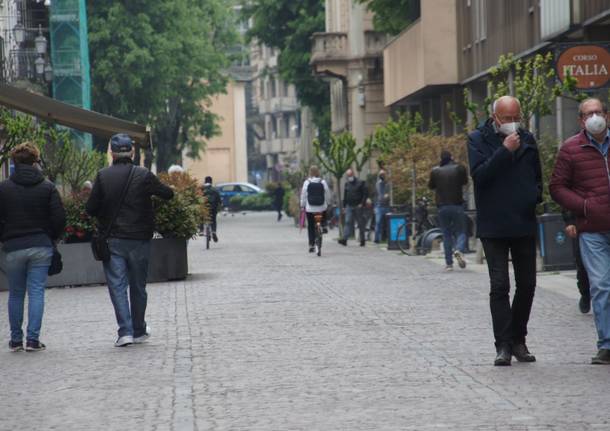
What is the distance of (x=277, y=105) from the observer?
419ft

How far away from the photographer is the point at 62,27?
196 ft

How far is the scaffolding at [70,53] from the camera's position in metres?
58.9

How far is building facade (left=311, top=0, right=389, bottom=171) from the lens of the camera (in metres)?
56.2

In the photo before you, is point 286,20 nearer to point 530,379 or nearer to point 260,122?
point 530,379

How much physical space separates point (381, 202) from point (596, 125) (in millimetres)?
26378

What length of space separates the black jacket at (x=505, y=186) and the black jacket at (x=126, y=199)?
335 centimetres

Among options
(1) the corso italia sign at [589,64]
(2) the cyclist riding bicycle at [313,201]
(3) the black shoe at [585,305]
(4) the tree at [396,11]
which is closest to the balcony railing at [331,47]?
(4) the tree at [396,11]

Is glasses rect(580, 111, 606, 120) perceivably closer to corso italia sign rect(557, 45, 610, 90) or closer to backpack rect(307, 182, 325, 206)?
corso italia sign rect(557, 45, 610, 90)

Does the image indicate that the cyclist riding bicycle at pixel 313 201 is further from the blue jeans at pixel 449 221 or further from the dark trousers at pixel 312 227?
the blue jeans at pixel 449 221

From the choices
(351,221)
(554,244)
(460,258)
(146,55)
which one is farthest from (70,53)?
(554,244)

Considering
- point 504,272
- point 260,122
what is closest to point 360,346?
point 504,272

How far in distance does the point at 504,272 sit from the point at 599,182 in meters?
0.90

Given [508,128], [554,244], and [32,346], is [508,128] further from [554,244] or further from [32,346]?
[554,244]

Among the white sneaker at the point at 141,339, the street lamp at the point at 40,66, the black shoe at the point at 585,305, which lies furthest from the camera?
the street lamp at the point at 40,66
